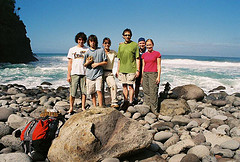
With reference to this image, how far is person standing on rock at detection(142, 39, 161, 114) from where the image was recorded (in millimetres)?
5199

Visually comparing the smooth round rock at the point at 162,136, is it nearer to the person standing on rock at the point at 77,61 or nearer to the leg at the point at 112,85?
the leg at the point at 112,85

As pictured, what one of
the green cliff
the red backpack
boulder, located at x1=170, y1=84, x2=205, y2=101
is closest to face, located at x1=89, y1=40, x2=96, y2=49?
the red backpack

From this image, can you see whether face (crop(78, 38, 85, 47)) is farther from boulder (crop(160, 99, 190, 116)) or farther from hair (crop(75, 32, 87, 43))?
boulder (crop(160, 99, 190, 116))

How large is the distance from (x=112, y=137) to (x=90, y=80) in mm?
2025

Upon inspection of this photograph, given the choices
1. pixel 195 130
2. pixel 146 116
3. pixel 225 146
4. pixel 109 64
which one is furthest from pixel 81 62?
pixel 225 146

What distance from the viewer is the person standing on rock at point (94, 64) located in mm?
4621

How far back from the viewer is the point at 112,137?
9.92 feet

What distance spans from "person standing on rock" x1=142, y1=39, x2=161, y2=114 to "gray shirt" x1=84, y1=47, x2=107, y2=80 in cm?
128

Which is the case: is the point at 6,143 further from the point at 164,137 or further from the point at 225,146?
the point at 225,146

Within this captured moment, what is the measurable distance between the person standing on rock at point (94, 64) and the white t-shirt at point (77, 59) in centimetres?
18

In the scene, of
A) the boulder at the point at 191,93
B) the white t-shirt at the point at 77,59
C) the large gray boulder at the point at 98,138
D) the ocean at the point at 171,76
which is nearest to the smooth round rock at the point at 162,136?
the large gray boulder at the point at 98,138

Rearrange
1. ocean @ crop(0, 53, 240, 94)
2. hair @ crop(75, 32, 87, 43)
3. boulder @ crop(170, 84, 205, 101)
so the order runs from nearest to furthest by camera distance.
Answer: hair @ crop(75, 32, 87, 43) < boulder @ crop(170, 84, 205, 101) < ocean @ crop(0, 53, 240, 94)

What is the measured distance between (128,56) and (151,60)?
661 millimetres

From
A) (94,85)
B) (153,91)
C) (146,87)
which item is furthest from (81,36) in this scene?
(153,91)
